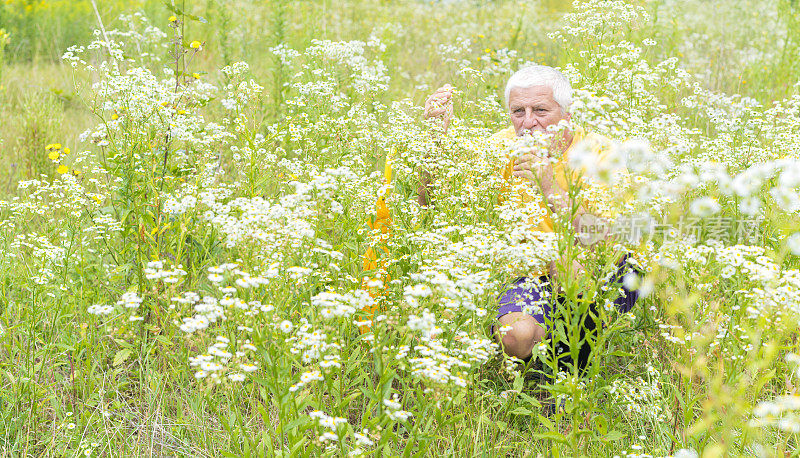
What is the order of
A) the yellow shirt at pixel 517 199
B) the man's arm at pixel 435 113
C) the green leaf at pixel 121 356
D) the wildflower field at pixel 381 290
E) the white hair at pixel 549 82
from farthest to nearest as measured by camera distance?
the white hair at pixel 549 82
the man's arm at pixel 435 113
the green leaf at pixel 121 356
the yellow shirt at pixel 517 199
the wildflower field at pixel 381 290

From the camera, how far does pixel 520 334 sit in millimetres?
3502

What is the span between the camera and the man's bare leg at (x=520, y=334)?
3.50 metres

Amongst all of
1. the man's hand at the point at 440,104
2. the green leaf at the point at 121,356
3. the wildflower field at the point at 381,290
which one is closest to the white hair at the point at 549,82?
the wildflower field at the point at 381,290

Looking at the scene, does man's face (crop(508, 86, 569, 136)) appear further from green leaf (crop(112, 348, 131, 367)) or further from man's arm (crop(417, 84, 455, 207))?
green leaf (crop(112, 348, 131, 367))

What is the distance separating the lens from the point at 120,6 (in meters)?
10.1

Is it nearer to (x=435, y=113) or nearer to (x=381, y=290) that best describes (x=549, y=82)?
(x=435, y=113)

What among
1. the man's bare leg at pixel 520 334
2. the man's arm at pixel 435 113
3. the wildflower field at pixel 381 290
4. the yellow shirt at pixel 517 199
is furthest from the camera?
the man's arm at pixel 435 113

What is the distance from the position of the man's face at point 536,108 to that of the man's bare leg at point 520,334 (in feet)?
3.79

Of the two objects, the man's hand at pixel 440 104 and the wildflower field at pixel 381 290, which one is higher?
the man's hand at pixel 440 104

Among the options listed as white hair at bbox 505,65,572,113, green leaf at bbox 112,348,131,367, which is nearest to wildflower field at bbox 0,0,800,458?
green leaf at bbox 112,348,131,367

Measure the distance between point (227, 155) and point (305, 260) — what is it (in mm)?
3356

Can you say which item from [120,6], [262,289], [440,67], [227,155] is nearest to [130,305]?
[262,289]

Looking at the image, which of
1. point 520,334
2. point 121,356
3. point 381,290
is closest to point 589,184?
point 520,334

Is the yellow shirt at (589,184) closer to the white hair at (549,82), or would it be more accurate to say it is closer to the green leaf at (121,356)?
the white hair at (549,82)
